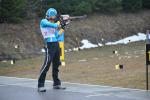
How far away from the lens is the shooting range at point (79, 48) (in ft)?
41.9

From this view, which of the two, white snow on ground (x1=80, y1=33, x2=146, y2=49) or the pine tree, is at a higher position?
the pine tree

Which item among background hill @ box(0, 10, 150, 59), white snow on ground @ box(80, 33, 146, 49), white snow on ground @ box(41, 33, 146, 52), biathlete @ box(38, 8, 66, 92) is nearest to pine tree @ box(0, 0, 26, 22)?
background hill @ box(0, 10, 150, 59)

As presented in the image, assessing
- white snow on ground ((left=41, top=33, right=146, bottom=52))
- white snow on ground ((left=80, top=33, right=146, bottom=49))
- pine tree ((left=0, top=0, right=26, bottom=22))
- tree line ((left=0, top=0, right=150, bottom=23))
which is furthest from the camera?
white snow on ground ((left=80, top=33, right=146, bottom=49))

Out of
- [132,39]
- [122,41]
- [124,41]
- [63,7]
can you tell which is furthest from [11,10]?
[132,39]

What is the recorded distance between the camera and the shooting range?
1276 centimetres

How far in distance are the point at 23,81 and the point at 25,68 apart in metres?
6.37

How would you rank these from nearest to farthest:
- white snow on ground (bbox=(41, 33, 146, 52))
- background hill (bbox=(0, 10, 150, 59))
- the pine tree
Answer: background hill (bbox=(0, 10, 150, 59)) < the pine tree < white snow on ground (bbox=(41, 33, 146, 52))

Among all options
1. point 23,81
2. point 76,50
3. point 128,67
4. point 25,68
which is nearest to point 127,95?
point 23,81

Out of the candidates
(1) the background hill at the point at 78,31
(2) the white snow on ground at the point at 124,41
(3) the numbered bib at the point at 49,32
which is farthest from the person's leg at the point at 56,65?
(2) the white snow on ground at the point at 124,41

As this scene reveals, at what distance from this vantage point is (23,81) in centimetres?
1520

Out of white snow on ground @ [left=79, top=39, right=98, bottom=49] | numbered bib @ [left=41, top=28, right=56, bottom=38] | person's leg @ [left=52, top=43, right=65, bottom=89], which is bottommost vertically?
person's leg @ [left=52, top=43, right=65, bottom=89]

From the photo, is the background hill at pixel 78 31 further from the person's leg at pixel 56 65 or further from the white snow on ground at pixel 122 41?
the person's leg at pixel 56 65

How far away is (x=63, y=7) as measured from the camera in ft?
115

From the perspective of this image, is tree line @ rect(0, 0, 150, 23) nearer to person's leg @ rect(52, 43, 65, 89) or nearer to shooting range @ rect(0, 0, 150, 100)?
shooting range @ rect(0, 0, 150, 100)
